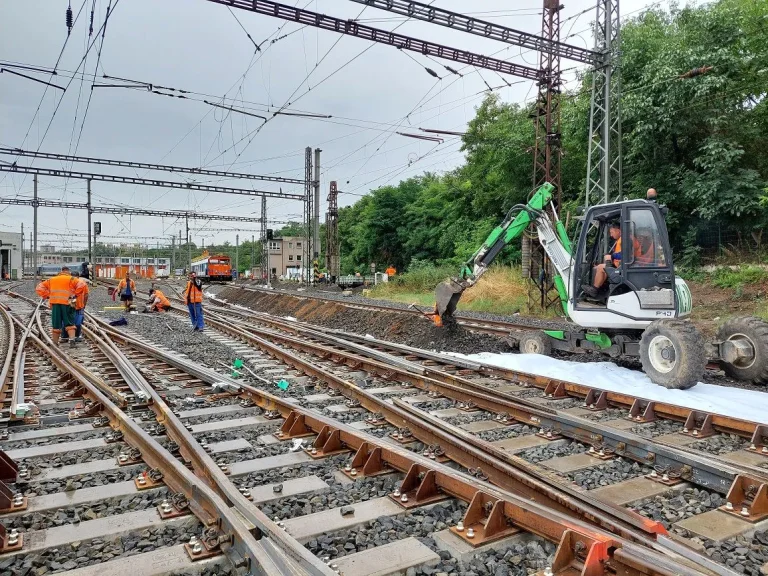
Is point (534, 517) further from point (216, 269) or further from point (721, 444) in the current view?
point (216, 269)

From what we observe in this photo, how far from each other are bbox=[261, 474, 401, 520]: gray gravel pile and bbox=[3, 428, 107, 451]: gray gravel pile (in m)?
2.65

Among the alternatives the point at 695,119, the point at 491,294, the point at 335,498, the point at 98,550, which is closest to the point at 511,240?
the point at 335,498

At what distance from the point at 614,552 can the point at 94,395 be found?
6004 millimetres

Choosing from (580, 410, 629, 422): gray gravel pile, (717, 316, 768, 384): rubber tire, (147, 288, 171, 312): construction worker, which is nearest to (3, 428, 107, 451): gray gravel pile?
(580, 410, 629, 422): gray gravel pile

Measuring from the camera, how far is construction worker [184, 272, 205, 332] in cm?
1401

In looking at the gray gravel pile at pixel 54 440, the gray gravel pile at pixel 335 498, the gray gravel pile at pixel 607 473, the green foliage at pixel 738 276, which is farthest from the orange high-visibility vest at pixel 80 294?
the green foliage at pixel 738 276

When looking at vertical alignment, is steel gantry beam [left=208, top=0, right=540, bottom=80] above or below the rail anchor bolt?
above

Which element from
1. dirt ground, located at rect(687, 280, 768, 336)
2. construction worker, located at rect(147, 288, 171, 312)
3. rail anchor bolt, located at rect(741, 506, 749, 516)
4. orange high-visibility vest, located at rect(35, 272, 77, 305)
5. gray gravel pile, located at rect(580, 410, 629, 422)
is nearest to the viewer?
rail anchor bolt, located at rect(741, 506, 749, 516)

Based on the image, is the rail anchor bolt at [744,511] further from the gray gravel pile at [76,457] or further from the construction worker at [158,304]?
the construction worker at [158,304]

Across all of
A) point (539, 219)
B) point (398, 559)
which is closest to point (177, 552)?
point (398, 559)

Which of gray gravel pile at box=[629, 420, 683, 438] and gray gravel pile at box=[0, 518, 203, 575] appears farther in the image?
gray gravel pile at box=[629, 420, 683, 438]

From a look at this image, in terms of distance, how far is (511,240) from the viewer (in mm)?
10180

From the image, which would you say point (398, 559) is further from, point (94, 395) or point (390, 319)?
point (390, 319)

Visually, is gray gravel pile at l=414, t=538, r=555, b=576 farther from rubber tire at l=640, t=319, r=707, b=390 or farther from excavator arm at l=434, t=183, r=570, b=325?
excavator arm at l=434, t=183, r=570, b=325
